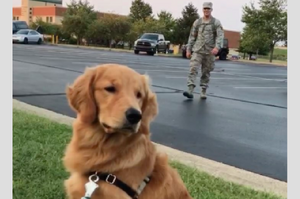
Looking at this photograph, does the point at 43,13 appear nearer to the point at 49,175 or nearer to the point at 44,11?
the point at 44,11

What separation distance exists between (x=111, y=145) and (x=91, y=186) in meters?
0.32

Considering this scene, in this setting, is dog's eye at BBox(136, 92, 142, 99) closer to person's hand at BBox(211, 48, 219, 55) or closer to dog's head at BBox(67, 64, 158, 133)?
dog's head at BBox(67, 64, 158, 133)

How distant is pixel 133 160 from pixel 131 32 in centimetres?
5622

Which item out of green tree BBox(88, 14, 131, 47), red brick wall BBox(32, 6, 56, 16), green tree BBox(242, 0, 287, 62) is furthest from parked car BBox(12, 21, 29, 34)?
red brick wall BBox(32, 6, 56, 16)

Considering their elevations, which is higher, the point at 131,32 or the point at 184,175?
the point at 131,32

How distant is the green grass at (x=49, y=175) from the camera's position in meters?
4.18

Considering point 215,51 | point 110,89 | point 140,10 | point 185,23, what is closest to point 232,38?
point 140,10

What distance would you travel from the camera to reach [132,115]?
2764 mm

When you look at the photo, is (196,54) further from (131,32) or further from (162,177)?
(131,32)

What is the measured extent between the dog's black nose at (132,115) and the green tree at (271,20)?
4660cm

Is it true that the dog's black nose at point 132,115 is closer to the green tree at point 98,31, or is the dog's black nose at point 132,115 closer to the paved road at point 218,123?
the paved road at point 218,123

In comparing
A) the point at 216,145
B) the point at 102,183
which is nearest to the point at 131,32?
the point at 216,145

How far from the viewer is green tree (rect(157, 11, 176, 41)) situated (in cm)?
6194

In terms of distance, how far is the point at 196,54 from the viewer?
423 inches
